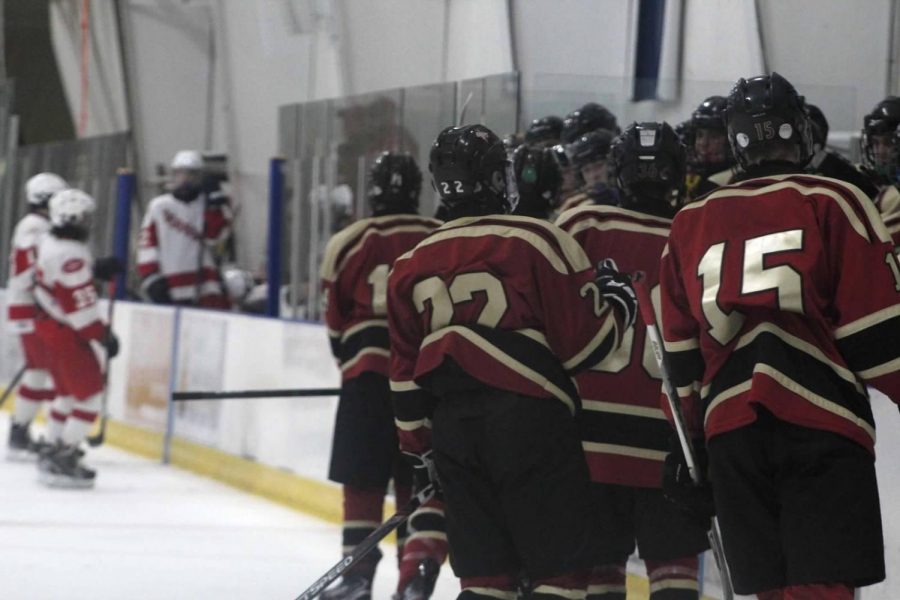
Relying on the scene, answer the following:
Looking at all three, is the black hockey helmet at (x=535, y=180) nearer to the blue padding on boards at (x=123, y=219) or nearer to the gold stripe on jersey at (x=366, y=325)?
the gold stripe on jersey at (x=366, y=325)

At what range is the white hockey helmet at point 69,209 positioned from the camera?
7562 mm

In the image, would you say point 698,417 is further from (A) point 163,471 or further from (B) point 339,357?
(A) point 163,471

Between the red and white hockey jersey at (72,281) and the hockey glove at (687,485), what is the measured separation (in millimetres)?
5082

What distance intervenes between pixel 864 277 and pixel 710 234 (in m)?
0.30

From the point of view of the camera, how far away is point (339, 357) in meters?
5.01

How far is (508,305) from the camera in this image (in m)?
3.27

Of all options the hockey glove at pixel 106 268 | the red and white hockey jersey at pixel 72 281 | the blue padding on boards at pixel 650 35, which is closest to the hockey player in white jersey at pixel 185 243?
the hockey glove at pixel 106 268

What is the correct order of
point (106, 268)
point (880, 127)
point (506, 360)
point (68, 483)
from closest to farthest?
1. point (506, 360)
2. point (880, 127)
3. point (68, 483)
4. point (106, 268)

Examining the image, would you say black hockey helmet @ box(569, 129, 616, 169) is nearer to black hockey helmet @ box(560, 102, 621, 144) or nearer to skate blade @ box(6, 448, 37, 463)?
black hockey helmet @ box(560, 102, 621, 144)

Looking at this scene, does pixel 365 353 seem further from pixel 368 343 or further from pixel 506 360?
pixel 506 360

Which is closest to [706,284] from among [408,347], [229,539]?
[408,347]

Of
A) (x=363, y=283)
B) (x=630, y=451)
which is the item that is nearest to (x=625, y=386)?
(x=630, y=451)

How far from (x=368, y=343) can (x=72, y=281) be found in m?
3.10

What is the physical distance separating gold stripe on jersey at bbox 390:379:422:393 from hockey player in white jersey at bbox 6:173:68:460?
478cm
